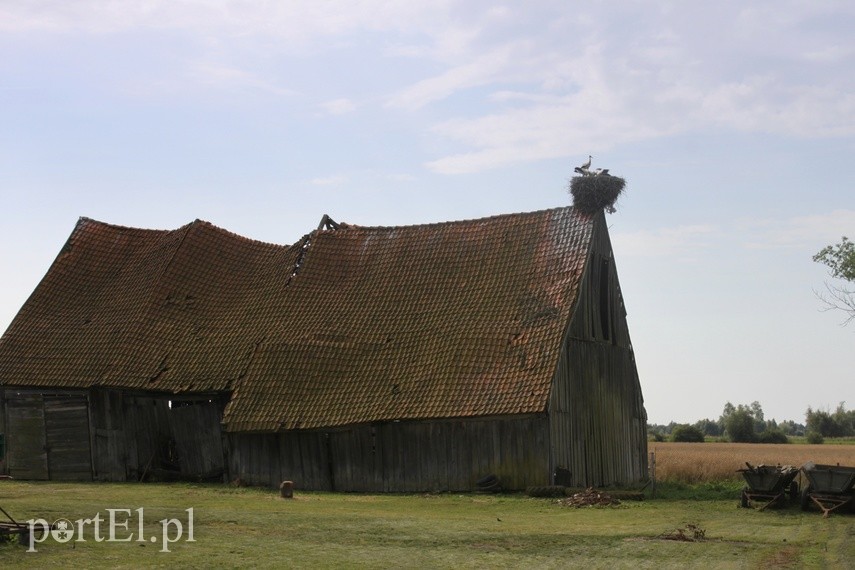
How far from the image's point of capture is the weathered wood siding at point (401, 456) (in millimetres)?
30938

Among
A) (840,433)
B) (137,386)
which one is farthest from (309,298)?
(840,433)

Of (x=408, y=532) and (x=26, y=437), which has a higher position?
(x=26, y=437)

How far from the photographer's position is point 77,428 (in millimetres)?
35531

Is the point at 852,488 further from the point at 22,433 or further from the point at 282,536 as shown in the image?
the point at 22,433

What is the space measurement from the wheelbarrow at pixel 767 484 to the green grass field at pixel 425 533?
1.46 feet

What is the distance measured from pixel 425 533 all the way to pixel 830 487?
33.2 feet

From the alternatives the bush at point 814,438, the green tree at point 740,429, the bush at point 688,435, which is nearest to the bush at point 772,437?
the green tree at point 740,429

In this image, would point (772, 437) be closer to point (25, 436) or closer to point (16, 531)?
point (25, 436)

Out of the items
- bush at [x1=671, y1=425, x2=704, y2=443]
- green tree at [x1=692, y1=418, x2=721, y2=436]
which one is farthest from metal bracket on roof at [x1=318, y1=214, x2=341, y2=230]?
green tree at [x1=692, y1=418, x2=721, y2=436]

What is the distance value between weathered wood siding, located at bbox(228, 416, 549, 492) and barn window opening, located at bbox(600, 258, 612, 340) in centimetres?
665

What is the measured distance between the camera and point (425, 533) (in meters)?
20.4

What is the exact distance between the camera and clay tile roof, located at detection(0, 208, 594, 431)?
3247cm

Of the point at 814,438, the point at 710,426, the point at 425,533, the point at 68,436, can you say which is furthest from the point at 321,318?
the point at 710,426

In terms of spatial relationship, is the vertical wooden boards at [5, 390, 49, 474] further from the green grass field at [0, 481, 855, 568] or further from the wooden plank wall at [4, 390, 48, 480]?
the green grass field at [0, 481, 855, 568]
